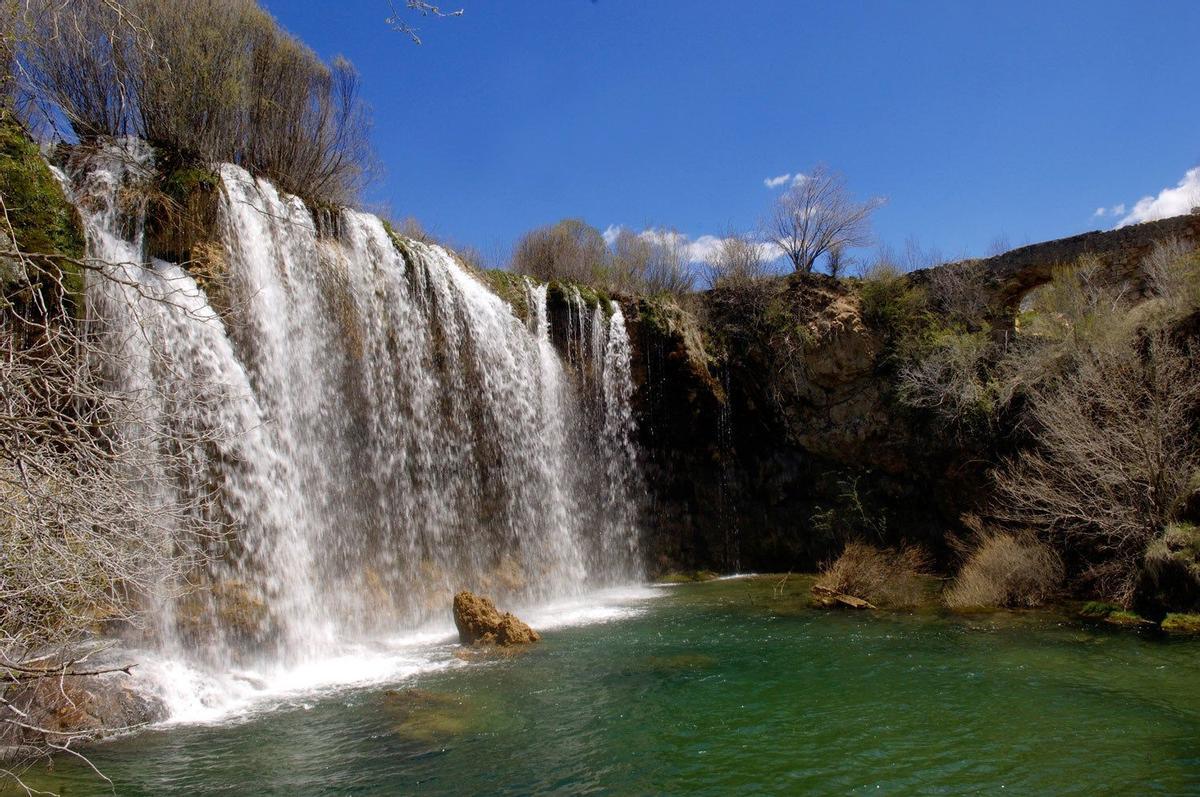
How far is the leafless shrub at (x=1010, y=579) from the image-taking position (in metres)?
13.1

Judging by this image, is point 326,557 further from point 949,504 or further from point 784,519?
point 949,504

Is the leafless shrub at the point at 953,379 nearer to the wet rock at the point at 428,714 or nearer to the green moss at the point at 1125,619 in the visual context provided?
the green moss at the point at 1125,619

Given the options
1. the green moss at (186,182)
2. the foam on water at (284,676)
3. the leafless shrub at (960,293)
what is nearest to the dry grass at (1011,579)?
the foam on water at (284,676)

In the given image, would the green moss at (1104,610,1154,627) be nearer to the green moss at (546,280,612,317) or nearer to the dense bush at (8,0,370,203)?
the green moss at (546,280,612,317)

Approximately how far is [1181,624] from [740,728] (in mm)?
7359

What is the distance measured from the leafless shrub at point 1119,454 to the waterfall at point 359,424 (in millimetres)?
9233

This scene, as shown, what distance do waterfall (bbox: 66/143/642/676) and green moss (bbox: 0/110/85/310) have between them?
0.35 metres

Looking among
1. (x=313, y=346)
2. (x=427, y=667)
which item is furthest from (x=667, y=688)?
(x=313, y=346)

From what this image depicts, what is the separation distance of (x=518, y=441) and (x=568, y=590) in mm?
3508

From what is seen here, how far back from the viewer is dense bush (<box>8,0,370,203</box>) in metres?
12.1

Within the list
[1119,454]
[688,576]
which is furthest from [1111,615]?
[688,576]

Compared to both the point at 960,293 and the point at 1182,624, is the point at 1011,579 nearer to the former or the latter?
the point at 1182,624

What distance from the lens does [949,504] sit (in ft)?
60.8

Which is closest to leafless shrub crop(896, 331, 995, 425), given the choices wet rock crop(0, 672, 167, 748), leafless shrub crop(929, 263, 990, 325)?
leafless shrub crop(929, 263, 990, 325)
